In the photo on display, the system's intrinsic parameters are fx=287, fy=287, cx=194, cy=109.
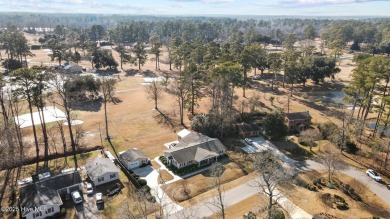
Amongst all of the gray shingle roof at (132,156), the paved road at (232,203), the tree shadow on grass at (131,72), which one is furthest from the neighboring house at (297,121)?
the tree shadow on grass at (131,72)

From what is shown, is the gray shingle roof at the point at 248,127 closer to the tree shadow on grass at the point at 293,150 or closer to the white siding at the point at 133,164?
the tree shadow on grass at the point at 293,150

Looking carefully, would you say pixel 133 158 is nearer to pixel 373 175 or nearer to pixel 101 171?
pixel 101 171

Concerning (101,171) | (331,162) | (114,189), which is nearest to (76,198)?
(114,189)

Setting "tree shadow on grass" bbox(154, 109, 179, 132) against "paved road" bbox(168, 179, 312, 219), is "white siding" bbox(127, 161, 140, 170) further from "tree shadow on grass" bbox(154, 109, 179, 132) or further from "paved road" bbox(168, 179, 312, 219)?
"tree shadow on grass" bbox(154, 109, 179, 132)

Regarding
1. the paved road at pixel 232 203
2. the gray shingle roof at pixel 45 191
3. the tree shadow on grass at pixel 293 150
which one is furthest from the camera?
the tree shadow on grass at pixel 293 150

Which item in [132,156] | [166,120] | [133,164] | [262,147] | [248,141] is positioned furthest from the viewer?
[166,120]

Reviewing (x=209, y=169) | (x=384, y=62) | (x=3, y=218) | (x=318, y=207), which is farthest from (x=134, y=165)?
(x=384, y=62)
